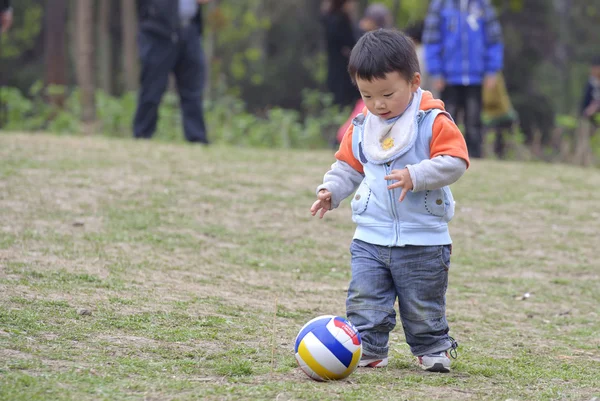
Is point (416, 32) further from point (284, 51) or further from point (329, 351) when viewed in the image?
point (284, 51)

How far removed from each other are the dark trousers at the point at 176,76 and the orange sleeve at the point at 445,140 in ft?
19.6

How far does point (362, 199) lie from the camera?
12.4 feet

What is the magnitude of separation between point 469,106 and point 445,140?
639cm

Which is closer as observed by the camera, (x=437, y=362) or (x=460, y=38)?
(x=437, y=362)

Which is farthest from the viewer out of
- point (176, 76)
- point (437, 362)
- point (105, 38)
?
point (105, 38)

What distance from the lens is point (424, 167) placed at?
3.55 m

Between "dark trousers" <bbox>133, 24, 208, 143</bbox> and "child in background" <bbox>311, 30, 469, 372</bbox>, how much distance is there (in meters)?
5.77

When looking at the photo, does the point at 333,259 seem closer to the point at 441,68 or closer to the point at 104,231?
the point at 104,231

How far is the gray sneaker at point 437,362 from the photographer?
12.3ft

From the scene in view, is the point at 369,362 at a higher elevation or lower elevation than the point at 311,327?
lower

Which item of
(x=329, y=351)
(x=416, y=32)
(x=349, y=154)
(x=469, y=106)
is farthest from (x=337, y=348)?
(x=416, y=32)

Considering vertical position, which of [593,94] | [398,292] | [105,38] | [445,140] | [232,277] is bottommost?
[232,277]

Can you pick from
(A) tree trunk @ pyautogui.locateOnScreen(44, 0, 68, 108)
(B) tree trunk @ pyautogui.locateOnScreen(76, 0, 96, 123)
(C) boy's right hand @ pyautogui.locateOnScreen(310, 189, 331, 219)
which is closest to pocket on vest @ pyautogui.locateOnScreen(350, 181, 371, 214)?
(C) boy's right hand @ pyautogui.locateOnScreen(310, 189, 331, 219)

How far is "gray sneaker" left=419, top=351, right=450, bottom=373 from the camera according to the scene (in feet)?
12.3
